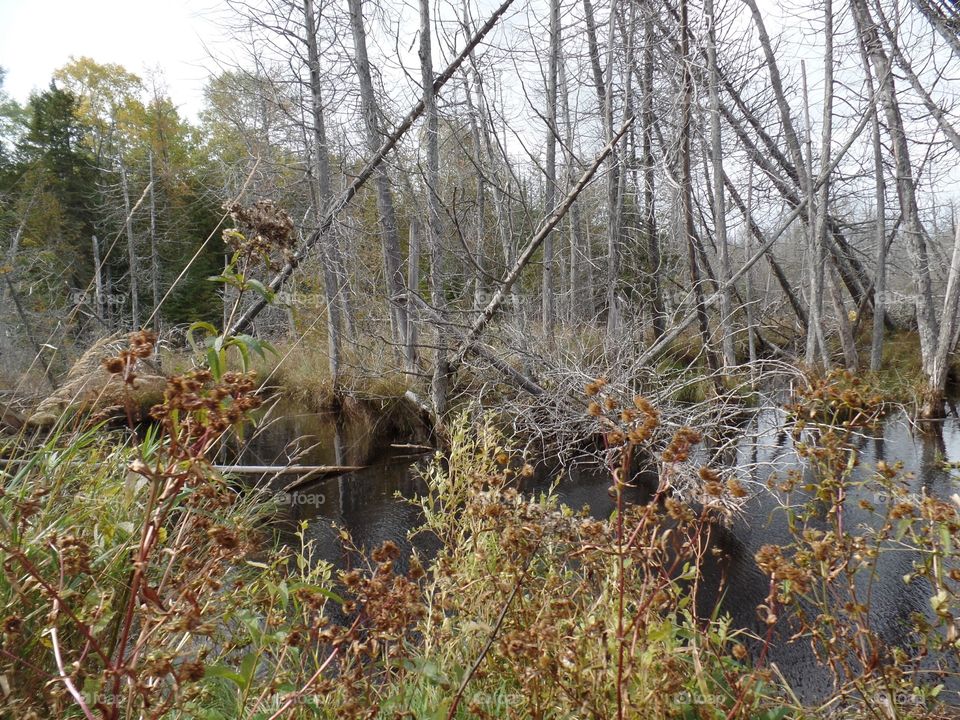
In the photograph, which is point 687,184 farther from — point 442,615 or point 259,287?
point 259,287

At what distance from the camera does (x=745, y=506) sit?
5055 mm

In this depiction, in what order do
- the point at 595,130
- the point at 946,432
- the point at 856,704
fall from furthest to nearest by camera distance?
1. the point at 595,130
2. the point at 946,432
3. the point at 856,704

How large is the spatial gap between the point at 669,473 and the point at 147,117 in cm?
2458

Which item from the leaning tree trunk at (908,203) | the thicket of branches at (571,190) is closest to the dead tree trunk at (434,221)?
the thicket of branches at (571,190)

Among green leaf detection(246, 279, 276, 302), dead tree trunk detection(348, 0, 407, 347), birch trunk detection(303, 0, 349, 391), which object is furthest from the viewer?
birch trunk detection(303, 0, 349, 391)

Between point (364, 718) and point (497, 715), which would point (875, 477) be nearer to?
point (497, 715)

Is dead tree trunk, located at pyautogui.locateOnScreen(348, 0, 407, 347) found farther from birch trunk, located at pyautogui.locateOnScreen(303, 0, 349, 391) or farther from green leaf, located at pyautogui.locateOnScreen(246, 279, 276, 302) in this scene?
green leaf, located at pyautogui.locateOnScreen(246, 279, 276, 302)

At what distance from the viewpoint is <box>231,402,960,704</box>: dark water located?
330cm

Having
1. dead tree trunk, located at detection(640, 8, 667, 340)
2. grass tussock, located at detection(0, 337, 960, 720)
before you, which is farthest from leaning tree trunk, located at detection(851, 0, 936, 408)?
grass tussock, located at detection(0, 337, 960, 720)

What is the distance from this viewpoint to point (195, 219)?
A: 926 inches

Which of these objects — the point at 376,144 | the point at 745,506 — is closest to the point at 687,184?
the point at 745,506

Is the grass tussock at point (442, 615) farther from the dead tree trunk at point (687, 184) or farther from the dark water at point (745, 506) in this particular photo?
the dead tree trunk at point (687, 184)

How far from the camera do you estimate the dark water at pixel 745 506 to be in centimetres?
330

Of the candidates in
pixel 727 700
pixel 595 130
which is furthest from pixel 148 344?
pixel 595 130
